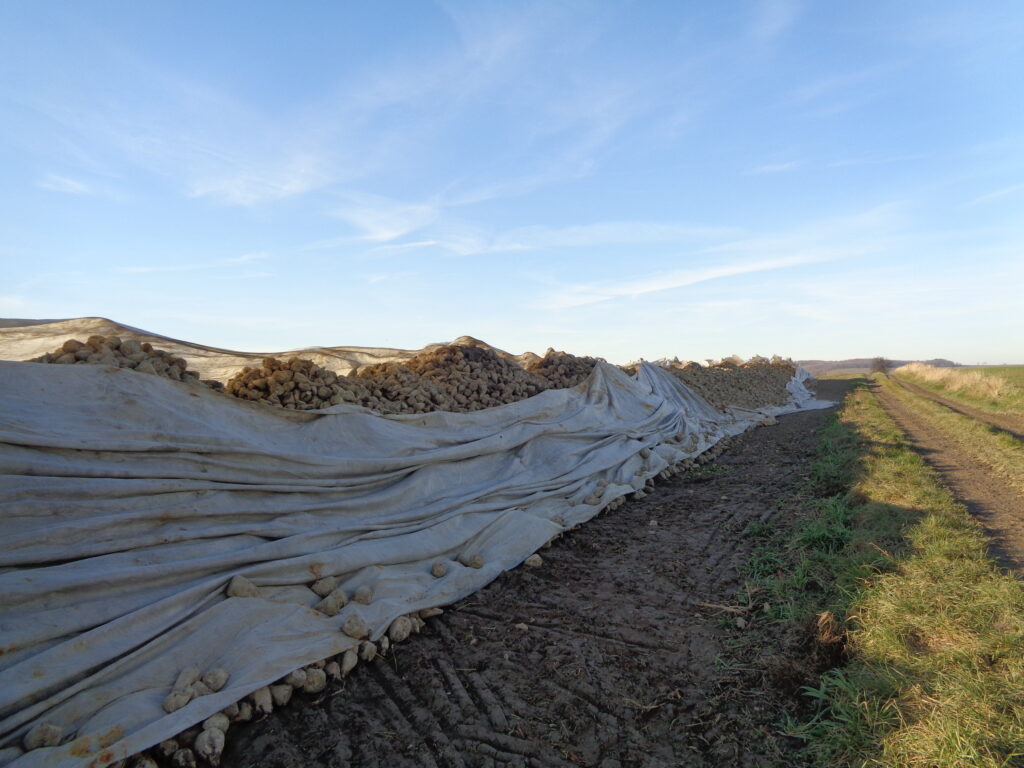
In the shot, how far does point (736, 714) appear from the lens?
8.59ft

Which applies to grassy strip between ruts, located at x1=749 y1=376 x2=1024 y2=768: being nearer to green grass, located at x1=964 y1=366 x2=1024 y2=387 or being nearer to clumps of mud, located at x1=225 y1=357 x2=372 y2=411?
clumps of mud, located at x1=225 y1=357 x2=372 y2=411

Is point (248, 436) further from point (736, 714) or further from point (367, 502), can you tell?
point (736, 714)

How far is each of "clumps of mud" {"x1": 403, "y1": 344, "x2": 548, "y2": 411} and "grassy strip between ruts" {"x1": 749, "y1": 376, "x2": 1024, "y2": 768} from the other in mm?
3429

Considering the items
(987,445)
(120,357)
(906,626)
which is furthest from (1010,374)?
(120,357)

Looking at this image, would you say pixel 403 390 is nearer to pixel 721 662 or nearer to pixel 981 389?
pixel 721 662

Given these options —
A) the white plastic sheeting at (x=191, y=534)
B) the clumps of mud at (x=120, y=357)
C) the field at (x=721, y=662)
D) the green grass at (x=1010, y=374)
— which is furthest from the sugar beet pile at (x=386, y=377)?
the green grass at (x=1010, y=374)

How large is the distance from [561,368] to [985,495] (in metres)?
5.72

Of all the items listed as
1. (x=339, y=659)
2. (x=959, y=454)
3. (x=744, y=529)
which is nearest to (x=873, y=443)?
(x=959, y=454)

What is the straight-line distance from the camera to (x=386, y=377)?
6.03m

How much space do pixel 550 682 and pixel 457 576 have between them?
1.27 m

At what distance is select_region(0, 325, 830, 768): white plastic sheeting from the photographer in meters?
2.48

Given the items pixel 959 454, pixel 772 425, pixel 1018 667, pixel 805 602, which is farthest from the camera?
pixel 772 425

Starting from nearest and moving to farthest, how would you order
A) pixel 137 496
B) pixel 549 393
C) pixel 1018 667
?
pixel 1018 667, pixel 137 496, pixel 549 393

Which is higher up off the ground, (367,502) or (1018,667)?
(367,502)
